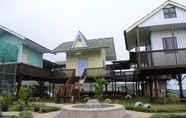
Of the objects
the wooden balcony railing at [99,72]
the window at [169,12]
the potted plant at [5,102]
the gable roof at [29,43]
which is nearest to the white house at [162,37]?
the window at [169,12]

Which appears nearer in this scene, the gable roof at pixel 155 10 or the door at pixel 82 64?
the gable roof at pixel 155 10

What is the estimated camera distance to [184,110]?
10.3 m

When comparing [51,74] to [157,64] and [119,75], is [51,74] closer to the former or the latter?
[119,75]

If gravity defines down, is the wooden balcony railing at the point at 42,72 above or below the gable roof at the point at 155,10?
below

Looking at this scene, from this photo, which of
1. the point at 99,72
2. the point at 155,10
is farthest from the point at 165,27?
the point at 99,72

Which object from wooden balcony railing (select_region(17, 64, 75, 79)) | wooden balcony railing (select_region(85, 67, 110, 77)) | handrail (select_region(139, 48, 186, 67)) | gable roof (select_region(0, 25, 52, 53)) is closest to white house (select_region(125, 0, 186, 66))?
handrail (select_region(139, 48, 186, 67))

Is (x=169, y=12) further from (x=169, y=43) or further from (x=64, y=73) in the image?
(x=64, y=73)

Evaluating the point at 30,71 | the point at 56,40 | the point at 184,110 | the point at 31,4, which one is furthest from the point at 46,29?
the point at 184,110

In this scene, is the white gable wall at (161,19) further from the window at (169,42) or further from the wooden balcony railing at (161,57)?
the wooden balcony railing at (161,57)

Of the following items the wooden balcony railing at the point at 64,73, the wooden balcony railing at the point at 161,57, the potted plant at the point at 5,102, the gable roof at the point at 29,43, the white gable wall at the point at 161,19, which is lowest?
the potted plant at the point at 5,102

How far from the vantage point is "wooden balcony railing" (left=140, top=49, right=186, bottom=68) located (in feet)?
45.8

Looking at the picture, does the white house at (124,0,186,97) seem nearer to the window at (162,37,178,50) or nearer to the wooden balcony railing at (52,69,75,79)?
the window at (162,37,178,50)

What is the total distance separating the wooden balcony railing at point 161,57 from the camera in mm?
13961

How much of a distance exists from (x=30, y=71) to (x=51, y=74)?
3427mm
